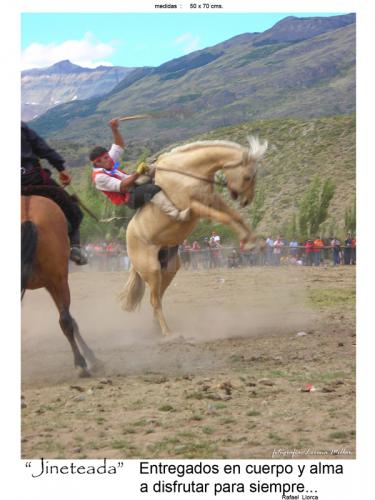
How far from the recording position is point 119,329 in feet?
39.7

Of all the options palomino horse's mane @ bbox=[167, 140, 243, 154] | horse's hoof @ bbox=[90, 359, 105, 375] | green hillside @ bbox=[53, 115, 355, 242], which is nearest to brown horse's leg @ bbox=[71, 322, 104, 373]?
horse's hoof @ bbox=[90, 359, 105, 375]

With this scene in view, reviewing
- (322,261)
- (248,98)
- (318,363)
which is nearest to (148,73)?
(318,363)

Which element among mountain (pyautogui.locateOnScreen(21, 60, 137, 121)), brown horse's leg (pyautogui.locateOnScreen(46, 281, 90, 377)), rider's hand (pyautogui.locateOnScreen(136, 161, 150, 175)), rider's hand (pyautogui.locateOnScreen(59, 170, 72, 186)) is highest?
mountain (pyautogui.locateOnScreen(21, 60, 137, 121))

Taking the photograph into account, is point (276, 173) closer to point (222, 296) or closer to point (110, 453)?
point (222, 296)

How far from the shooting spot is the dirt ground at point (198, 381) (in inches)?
244

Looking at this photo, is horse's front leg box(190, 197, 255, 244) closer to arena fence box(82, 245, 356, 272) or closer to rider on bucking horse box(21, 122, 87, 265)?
rider on bucking horse box(21, 122, 87, 265)

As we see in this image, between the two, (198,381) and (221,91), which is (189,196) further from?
(221,91)

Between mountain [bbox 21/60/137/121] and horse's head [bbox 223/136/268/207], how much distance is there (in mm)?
1881

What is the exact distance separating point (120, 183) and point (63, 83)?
2.18 meters

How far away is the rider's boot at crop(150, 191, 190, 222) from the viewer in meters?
10.6

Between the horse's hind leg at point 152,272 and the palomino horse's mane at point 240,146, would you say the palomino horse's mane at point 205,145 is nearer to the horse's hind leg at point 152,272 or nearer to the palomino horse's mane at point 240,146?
the palomino horse's mane at point 240,146
